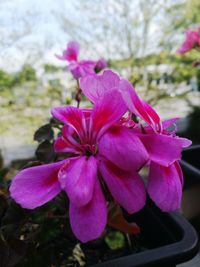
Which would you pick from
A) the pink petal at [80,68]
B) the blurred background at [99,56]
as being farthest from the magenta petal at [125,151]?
the blurred background at [99,56]

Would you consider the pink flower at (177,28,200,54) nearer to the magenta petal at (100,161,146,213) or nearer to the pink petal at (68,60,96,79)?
the pink petal at (68,60,96,79)

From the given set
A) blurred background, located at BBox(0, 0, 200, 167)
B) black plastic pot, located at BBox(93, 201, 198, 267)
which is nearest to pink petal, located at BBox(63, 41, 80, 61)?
black plastic pot, located at BBox(93, 201, 198, 267)

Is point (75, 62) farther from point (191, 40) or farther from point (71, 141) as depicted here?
point (191, 40)

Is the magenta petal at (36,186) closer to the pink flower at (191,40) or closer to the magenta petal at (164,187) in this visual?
the magenta petal at (164,187)

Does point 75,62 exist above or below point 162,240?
above

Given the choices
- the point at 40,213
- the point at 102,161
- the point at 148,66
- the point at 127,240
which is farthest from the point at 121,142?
the point at 148,66

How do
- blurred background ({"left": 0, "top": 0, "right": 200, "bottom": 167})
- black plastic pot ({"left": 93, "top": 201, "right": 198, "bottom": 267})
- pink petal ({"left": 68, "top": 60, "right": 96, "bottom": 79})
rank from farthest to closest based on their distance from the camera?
blurred background ({"left": 0, "top": 0, "right": 200, "bottom": 167}), pink petal ({"left": 68, "top": 60, "right": 96, "bottom": 79}), black plastic pot ({"left": 93, "top": 201, "right": 198, "bottom": 267})

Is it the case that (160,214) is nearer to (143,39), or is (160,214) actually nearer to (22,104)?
(22,104)

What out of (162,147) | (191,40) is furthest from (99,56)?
(162,147)
